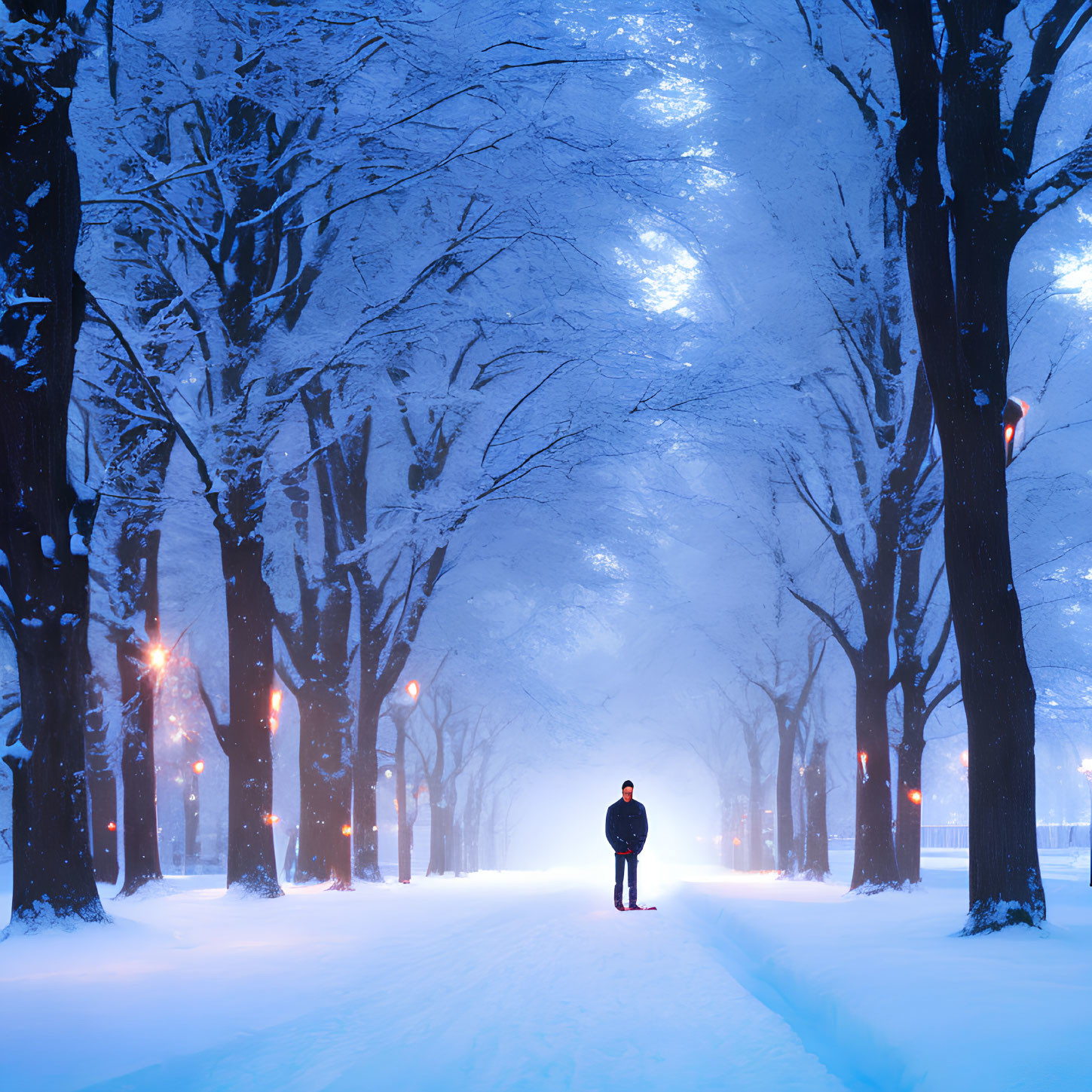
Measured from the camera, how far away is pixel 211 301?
13.4 m

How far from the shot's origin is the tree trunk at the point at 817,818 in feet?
89.7

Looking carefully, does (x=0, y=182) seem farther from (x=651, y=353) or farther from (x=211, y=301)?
(x=651, y=353)

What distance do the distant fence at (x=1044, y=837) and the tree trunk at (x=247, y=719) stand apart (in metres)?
45.0

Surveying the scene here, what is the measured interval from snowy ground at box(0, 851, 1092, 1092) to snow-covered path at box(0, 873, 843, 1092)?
2 centimetres

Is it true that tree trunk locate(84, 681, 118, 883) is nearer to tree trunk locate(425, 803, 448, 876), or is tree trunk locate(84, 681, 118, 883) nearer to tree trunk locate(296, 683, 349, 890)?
tree trunk locate(296, 683, 349, 890)

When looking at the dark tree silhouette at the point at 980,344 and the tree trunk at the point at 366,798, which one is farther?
the tree trunk at the point at 366,798

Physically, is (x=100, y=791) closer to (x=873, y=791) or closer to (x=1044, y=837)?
(x=873, y=791)

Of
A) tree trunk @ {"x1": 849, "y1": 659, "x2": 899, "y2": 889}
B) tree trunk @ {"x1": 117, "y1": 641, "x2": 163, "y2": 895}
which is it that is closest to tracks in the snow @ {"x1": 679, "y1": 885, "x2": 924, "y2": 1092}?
tree trunk @ {"x1": 849, "y1": 659, "x2": 899, "y2": 889}

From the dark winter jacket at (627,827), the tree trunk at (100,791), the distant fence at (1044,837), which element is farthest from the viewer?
the distant fence at (1044,837)

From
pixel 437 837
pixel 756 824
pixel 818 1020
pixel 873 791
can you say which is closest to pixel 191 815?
pixel 437 837

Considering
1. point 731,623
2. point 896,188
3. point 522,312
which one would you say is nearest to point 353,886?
point 522,312

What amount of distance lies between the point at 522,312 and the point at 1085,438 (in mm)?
12166

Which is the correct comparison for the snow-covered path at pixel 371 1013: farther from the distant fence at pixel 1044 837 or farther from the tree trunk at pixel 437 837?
the distant fence at pixel 1044 837

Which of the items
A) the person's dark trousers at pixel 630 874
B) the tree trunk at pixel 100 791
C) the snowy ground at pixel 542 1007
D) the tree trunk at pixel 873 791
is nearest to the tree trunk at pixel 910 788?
the tree trunk at pixel 873 791
